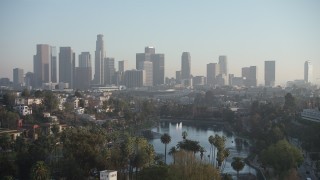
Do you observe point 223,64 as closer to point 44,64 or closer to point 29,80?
point 44,64

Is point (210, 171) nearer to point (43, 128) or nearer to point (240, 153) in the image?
point (240, 153)

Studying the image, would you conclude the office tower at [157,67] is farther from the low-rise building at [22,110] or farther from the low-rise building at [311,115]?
the low-rise building at [22,110]

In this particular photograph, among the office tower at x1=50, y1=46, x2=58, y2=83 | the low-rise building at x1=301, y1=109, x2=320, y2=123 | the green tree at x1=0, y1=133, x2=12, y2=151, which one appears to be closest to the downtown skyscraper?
the office tower at x1=50, y1=46, x2=58, y2=83

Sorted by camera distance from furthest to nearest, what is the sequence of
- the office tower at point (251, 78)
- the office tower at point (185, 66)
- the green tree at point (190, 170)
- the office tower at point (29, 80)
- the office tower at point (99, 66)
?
the office tower at point (185, 66) → the office tower at point (251, 78) → the office tower at point (99, 66) → the office tower at point (29, 80) → the green tree at point (190, 170)

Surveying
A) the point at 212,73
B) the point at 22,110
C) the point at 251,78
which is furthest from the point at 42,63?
the point at 22,110

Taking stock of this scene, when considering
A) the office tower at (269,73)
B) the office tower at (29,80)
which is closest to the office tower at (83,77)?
the office tower at (29,80)

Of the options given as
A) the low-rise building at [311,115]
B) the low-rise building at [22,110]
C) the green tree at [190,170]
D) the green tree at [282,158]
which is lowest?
the green tree at [282,158]

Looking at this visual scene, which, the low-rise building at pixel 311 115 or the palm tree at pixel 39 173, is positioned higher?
the low-rise building at pixel 311 115

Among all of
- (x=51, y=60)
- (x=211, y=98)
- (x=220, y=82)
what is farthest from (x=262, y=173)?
(x=220, y=82)
